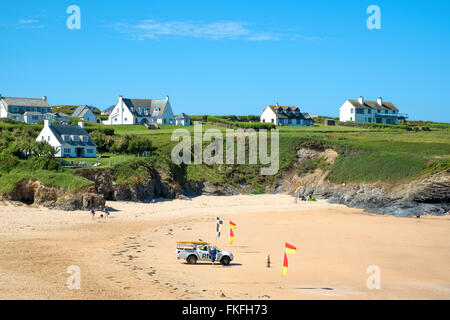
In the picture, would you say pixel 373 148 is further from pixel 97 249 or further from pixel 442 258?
pixel 97 249

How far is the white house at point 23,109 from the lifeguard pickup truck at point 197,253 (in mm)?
74699

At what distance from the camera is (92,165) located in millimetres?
54812

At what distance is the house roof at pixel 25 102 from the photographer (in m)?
94.6

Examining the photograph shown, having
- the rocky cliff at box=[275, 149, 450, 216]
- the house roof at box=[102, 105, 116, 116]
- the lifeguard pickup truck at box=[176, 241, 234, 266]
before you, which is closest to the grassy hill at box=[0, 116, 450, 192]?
the rocky cliff at box=[275, 149, 450, 216]

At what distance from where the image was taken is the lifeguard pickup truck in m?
27.8

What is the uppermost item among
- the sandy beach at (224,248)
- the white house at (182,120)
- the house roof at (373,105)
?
the house roof at (373,105)

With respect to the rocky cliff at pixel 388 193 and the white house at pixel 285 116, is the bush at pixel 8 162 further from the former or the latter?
the white house at pixel 285 116

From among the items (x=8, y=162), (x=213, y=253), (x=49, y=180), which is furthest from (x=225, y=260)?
(x=8, y=162)

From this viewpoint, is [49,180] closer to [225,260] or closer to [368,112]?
[225,260]

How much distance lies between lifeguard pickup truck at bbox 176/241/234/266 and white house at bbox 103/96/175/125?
73.6 metres

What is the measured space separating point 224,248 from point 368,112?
315 feet

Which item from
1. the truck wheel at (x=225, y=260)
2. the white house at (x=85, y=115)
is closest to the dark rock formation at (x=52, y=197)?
the truck wheel at (x=225, y=260)

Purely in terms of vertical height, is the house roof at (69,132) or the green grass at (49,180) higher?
the house roof at (69,132)

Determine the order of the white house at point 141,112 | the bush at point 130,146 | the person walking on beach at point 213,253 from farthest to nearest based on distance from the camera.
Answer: the white house at point 141,112
the bush at point 130,146
the person walking on beach at point 213,253
